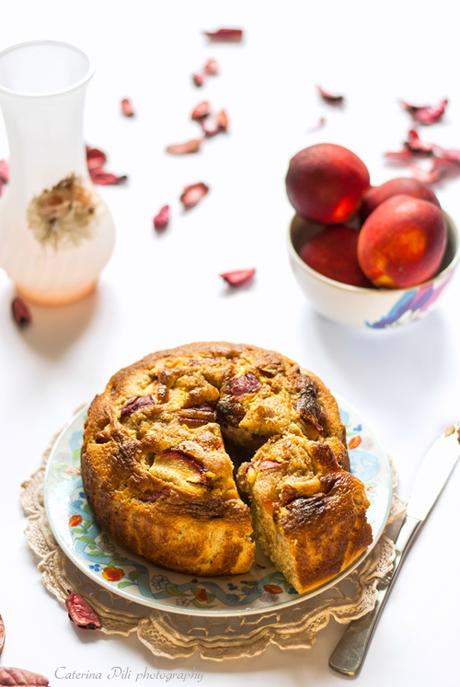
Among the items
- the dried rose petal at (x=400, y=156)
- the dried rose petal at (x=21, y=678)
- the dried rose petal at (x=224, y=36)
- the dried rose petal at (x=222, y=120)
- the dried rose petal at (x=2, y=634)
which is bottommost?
the dried rose petal at (x=2, y=634)

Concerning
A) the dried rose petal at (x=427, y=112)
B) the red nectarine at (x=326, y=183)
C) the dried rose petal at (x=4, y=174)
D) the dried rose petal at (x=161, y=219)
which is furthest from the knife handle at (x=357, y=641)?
the dried rose petal at (x=427, y=112)

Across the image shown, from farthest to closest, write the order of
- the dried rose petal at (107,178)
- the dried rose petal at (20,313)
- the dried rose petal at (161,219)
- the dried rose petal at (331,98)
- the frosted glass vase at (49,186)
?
1. the dried rose petal at (331,98)
2. the dried rose petal at (107,178)
3. the dried rose petal at (161,219)
4. the dried rose petal at (20,313)
5. the frosted glass vase at (49,186)

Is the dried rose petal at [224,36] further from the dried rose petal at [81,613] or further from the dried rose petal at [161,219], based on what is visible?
the dried rose petal at [81,613]

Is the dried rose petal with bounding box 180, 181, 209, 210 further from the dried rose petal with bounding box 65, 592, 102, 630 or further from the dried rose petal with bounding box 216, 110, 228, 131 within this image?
the dried rose petal with bounding box 65, 592, 102, 630

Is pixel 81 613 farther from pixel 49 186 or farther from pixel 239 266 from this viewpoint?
Answer: pixel 239 266

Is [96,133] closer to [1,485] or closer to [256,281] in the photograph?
[256,281]

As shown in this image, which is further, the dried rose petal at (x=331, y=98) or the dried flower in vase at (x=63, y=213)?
the dried rose petal at (x=331, y=98)
